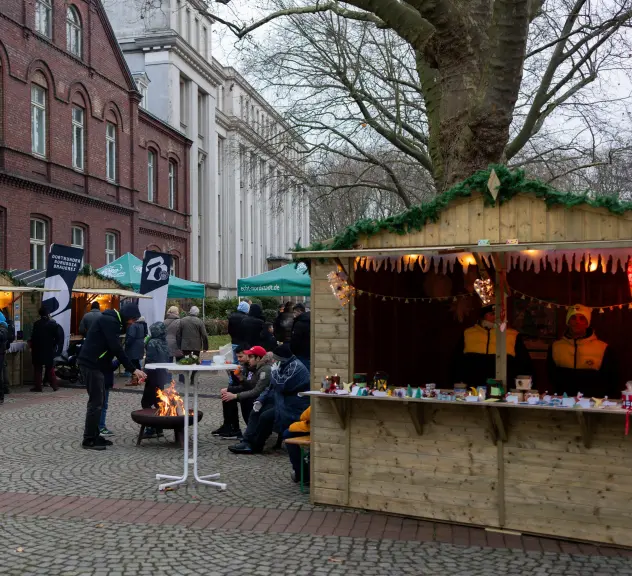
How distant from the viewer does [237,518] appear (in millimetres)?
6918

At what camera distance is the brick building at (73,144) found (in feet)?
75.1

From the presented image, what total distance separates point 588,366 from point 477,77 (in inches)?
180

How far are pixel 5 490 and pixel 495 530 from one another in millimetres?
4863

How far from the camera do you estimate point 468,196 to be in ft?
22.4

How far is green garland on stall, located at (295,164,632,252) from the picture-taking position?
628 centimetres

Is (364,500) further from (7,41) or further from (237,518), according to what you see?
(7,41)

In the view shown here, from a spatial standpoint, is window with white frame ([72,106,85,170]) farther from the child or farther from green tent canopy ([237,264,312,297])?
the child

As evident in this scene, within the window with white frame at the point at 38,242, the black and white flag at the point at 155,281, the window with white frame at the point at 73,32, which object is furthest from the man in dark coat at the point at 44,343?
A: the window with white frame at the point at 73,32

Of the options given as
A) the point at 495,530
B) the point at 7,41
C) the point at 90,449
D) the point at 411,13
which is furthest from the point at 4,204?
the point at 495,530

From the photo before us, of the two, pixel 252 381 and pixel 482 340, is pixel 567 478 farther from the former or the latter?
pixel 252 381

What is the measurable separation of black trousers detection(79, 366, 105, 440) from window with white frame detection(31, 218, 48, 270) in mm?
15304

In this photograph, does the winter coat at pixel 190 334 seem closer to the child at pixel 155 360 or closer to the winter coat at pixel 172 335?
the winter coat at pixel 172 335

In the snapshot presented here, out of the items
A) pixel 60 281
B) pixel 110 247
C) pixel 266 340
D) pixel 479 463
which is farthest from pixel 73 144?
pixel 479 463

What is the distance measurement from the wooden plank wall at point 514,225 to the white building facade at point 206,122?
16436mm
